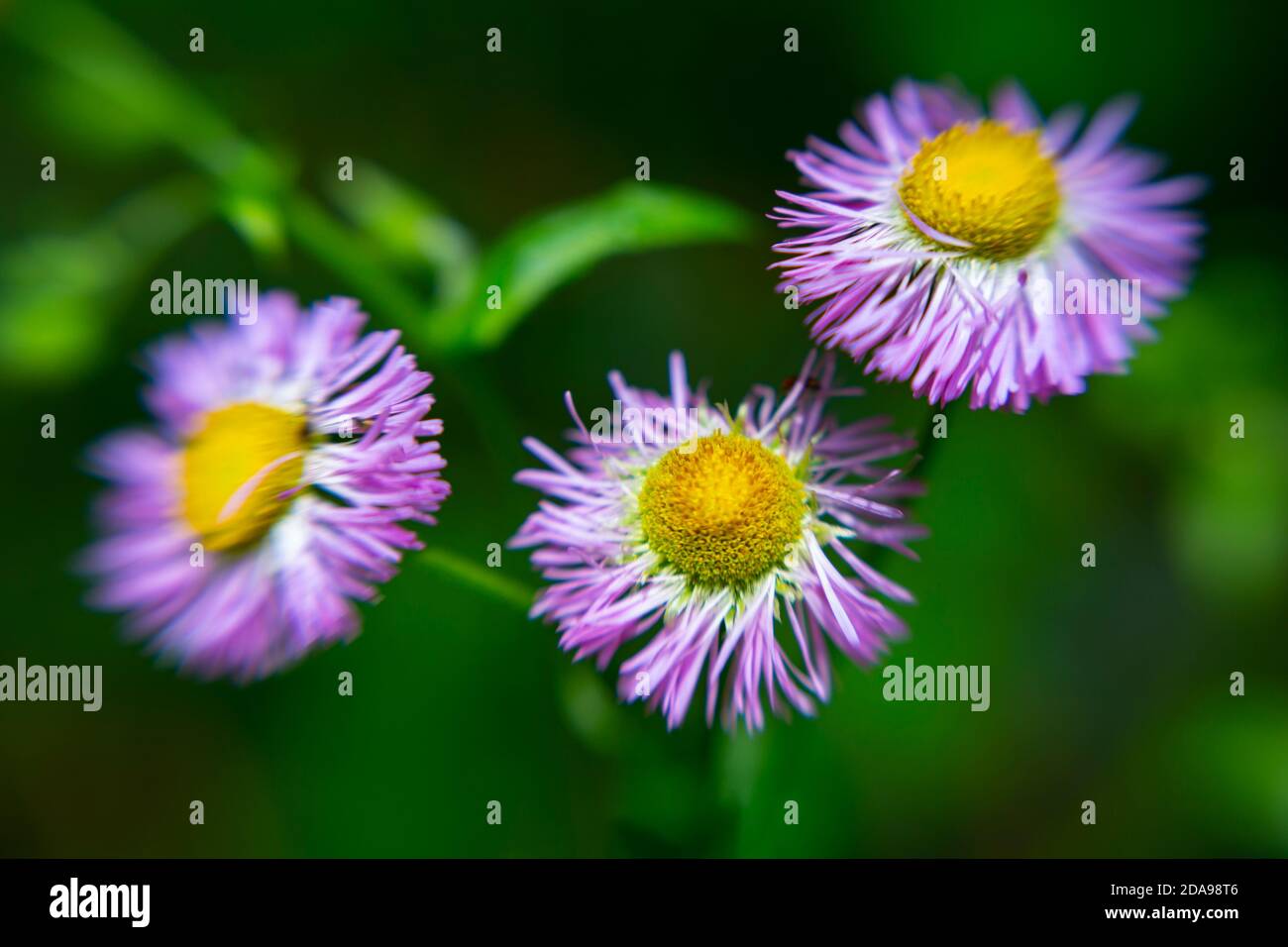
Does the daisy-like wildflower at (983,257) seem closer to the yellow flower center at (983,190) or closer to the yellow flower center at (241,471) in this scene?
the yellow flower center at (983,190)

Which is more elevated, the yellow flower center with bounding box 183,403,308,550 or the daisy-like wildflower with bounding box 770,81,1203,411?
the daisy-like wildflower with bounding box 770,81,1203,411

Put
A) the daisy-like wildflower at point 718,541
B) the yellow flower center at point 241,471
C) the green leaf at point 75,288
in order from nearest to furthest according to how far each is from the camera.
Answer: the daisy-like wildflower at point 718,541
the yellow flower center at point 241,471
the green leaf at point 75,288

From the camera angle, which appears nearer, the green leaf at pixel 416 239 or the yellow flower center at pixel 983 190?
the yellow flower center at pixel 983 190

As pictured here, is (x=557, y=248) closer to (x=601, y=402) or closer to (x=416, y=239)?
(x=416, y=239)

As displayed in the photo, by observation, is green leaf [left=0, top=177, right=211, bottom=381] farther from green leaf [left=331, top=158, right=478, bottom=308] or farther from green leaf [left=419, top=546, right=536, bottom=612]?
green leaf [left=419, top=546, right=536, bottom=612]

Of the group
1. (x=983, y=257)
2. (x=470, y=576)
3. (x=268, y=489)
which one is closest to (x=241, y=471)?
(x=268, y=489)

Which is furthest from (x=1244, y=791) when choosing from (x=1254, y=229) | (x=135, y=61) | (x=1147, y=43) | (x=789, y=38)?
(x=135, y=61)

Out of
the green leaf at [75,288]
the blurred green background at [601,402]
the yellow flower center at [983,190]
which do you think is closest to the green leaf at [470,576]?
the yellow flower center at [983,190]

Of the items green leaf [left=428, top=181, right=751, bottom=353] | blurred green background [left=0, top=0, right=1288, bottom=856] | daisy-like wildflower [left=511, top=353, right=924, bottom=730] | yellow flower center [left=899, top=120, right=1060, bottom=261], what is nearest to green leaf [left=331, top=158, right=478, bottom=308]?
green leaf [left=428, top=181, right=751, bottom=353]
